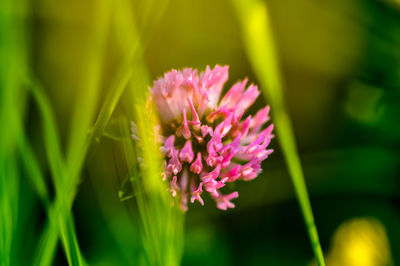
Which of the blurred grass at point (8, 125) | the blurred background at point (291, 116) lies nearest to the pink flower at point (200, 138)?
the blurred grass at point (8, 125)

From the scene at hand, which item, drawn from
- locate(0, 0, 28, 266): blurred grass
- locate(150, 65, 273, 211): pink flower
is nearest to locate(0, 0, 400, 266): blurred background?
locate(0, 0, 28, 266): blurred grass

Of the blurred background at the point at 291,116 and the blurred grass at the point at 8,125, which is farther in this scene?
the blurred background at the point at 291,116

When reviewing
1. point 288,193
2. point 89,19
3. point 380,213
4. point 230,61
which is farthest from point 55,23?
point 380,213

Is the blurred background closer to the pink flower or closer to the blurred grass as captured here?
the blurred grass

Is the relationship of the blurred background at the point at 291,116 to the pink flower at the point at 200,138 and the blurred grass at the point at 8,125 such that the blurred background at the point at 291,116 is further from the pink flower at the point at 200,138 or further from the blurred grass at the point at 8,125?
the pink flower at the point at 200,138

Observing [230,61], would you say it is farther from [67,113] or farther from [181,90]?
[181,90]

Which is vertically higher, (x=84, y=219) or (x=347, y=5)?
(x=347, y=5)

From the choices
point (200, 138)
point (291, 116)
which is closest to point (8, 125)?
point (200, 138)
